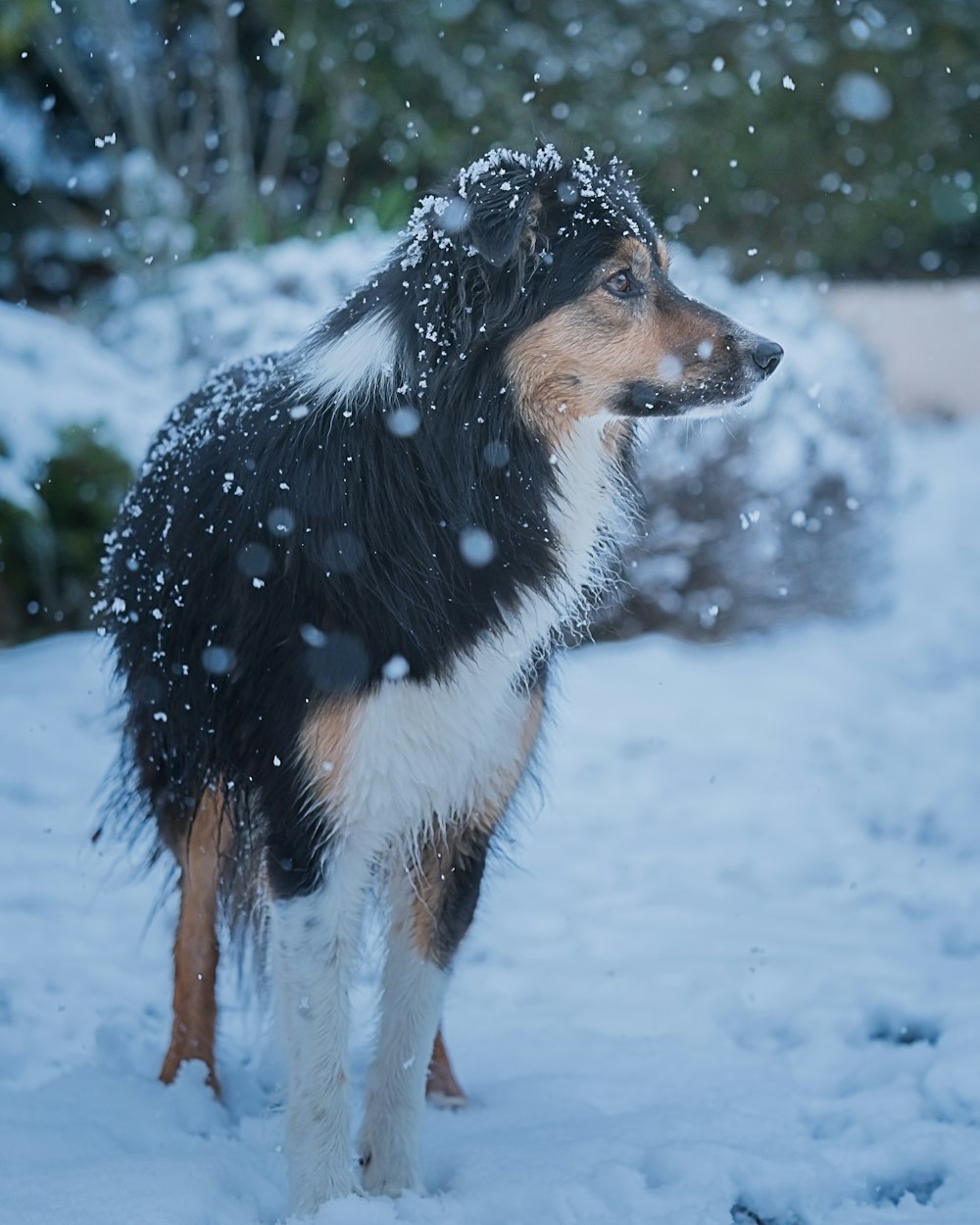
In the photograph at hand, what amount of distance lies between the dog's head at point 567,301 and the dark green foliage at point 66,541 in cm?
317

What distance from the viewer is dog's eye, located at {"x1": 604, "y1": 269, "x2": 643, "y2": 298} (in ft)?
9.56

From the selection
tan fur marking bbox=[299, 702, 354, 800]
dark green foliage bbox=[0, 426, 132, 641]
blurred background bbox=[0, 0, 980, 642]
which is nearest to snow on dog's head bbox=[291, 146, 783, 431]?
blurred background bbox=[0, 0, 980, 642]

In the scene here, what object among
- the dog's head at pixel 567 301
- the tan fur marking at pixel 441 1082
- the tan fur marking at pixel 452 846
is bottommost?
the tan fur marking at pixel 441 1082

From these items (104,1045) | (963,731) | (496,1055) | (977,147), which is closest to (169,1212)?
(104,1045)

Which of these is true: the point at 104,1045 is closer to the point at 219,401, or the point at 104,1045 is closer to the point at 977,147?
the point at 219,401

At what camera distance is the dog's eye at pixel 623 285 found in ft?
9.56

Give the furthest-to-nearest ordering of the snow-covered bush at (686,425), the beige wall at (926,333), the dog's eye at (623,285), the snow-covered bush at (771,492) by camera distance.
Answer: the beige wall at (926,333), the snow-covered bush at (771,492), the snow-covered bush at (686,425), the dog's eye at (623,285)

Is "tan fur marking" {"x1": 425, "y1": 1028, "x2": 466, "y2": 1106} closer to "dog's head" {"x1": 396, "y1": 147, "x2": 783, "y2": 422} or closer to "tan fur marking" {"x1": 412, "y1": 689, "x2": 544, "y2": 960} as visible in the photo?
"tan fur marking" {"x1": 412, "y1": 689, "x2": 544, "y2": 960}

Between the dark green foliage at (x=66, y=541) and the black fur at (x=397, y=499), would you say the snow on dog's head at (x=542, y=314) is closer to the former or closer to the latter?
the black fur at (x=397, y=499)

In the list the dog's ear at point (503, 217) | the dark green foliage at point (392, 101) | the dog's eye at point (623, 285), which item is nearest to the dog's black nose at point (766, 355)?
the dog's eye at point (623, 285)

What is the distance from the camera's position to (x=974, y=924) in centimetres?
425

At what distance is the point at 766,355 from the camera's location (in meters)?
2.98

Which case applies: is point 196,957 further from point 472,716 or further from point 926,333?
point 926,333

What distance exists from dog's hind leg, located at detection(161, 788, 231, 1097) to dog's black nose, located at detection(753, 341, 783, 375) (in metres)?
1.72
